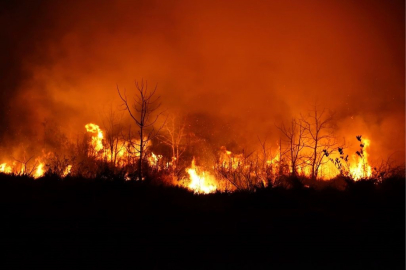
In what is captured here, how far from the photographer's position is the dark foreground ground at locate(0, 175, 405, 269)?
14.0 feet

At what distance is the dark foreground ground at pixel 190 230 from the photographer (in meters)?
4.27

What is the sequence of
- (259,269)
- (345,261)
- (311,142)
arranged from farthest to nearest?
(311,142) < (345,261) < (259,269)

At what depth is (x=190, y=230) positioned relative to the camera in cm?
504

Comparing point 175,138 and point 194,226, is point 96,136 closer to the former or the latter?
point 175,138

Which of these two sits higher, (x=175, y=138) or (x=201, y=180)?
(x=175, y=138)

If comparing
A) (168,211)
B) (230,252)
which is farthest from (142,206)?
(230,252)

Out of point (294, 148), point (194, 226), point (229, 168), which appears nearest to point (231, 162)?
point (229, 168)

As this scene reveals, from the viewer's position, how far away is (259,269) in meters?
4.11

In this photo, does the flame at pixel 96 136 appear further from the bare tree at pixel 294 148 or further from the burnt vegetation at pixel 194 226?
the bare tree at pixel 294 148

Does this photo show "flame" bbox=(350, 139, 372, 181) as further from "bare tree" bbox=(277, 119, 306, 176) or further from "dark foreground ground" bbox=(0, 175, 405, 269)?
"dark foreground ground" bbox=(0, 175, 405, 269)

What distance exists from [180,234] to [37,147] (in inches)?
834

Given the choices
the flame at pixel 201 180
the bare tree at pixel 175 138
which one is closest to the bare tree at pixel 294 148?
the flame at pixel 201 180

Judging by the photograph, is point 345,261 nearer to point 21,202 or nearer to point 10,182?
point 21,202

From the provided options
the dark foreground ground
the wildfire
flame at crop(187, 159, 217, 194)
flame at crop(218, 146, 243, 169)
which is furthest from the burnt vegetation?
flame at crop(187, 159, 217, 194)
